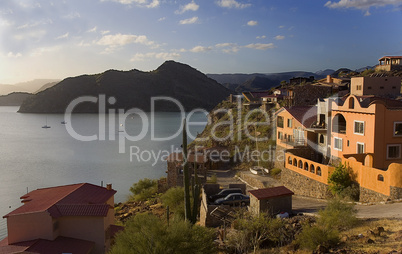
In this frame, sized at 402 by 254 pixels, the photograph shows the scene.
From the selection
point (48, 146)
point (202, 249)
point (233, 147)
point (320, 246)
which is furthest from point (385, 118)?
point (48, 146)

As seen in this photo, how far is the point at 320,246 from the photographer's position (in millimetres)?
9953

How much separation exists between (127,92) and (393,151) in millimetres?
132207

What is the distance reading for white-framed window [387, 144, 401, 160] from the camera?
57.7ft

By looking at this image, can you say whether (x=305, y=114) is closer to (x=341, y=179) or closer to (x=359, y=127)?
(x=359, y=127)

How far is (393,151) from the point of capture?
17.7 meters

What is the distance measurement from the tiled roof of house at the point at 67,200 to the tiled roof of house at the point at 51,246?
1.11 m

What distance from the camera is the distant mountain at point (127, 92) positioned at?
142125mm

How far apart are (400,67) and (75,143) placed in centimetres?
6358

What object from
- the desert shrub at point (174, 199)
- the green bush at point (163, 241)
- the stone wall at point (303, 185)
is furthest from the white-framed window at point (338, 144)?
the green bush at point (163, 241)

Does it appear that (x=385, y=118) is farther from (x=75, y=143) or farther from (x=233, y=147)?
(x=75, y=143)

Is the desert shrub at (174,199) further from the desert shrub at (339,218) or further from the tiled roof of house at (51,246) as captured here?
the desert shrub at (339,218)

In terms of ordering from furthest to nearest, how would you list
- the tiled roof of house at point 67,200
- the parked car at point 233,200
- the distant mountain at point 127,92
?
the distant mountain at point 127,92 → the parked car at point 233,200 → the tiled roof of house at point 67,200

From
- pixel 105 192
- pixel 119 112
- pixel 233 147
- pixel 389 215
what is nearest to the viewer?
pixel 389 215

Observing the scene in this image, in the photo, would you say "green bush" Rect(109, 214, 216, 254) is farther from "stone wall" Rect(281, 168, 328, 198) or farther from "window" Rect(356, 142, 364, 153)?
"window" Rect(356, 142, 364, 153)
